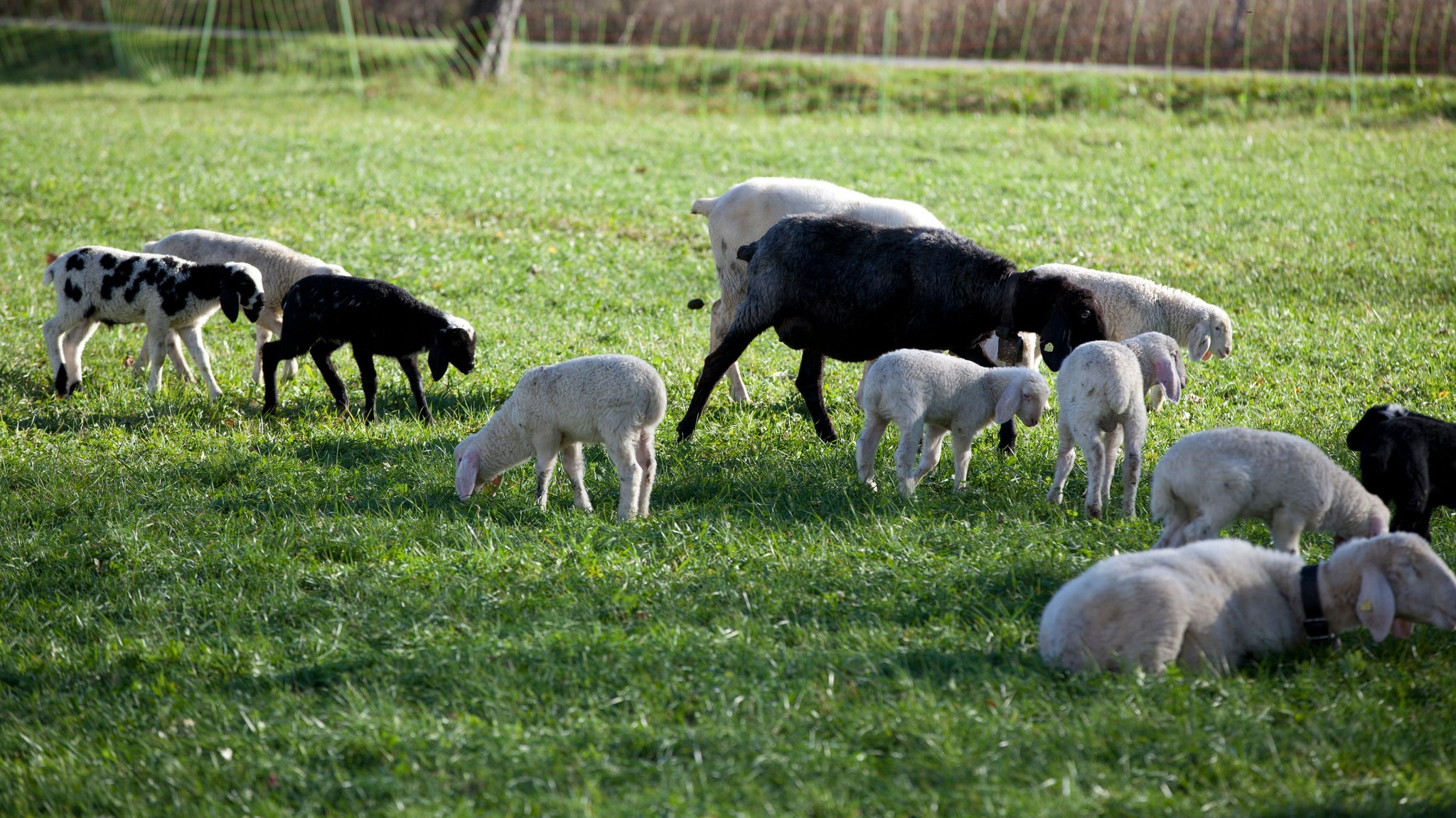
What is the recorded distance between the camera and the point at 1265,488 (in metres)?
5.35

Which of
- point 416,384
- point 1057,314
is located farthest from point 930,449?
point 416,384

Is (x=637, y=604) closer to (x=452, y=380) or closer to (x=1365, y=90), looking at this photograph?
(x=452, y=380)

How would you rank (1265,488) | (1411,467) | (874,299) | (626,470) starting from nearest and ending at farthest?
(1265,488)
(1411,467)
(626,470)
(874,299)

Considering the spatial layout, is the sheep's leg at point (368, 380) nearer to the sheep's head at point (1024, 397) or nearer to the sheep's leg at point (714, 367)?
the sheep's leg at point (714, 367)

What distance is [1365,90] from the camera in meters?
21.6

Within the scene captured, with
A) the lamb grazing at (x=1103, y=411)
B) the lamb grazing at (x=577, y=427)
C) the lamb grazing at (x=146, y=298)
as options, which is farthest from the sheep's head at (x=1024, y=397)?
the lamb grazing at (x=146, y=298)

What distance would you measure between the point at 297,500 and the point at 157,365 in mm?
2993

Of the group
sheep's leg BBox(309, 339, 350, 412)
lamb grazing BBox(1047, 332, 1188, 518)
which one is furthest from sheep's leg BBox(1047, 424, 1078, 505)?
sheep's leg BBox(309, 339, 350, 412)

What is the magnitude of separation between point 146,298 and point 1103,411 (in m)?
6.57

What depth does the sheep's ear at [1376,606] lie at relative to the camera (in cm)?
470

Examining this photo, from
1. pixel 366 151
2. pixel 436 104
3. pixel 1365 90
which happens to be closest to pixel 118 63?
pixel 436 104

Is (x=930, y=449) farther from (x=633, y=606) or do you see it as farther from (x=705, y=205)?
(x=705, y=205)

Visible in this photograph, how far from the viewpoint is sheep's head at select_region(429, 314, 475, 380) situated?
8430 millimetres

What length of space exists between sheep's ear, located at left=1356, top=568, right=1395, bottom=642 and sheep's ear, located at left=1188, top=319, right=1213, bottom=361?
4.11m
